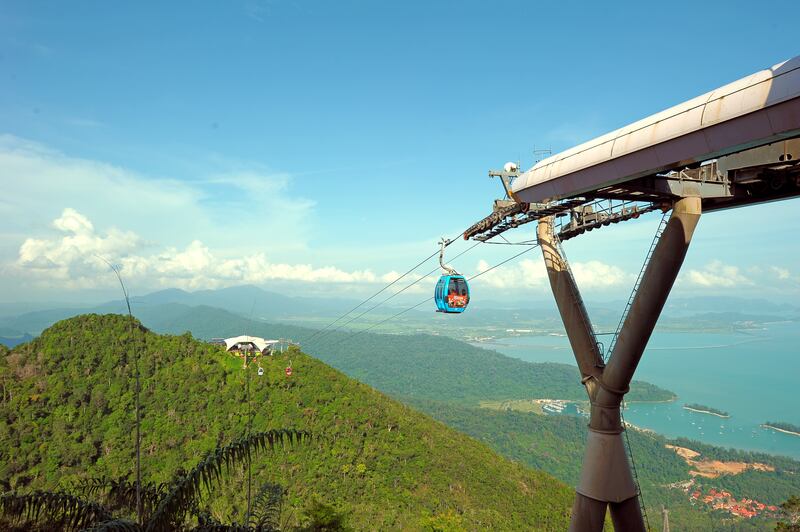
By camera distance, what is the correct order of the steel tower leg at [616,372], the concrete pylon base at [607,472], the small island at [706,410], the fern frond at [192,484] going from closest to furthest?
the fern frond at [192,484], the steel tower leg at [616,372], the concrete pylon base at [607,472], the small island at [706,410]

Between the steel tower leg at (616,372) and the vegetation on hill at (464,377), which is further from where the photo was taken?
the vegetation on hill at (464,377)

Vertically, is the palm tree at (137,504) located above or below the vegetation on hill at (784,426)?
above

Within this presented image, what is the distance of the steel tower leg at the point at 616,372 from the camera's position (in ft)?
18.5

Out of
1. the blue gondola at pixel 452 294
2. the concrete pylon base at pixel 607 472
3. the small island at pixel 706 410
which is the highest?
the blue gondola at pixel 452 294

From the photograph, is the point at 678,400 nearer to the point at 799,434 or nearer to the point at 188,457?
the point at 799,434

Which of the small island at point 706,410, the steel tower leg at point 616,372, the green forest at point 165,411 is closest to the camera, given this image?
the steel tower leg at point 616,372

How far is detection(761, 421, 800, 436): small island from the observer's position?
134 m

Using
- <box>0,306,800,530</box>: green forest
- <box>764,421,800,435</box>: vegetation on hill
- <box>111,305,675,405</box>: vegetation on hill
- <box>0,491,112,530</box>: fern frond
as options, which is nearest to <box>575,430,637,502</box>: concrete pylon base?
<box>0,491,112,530</box>: fern frond

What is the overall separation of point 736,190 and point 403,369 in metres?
183

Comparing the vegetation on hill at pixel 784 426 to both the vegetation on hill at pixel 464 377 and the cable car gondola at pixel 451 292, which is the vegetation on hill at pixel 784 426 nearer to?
the vegetation on hill at pixel 464 377

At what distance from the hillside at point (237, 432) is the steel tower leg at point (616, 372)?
2225cm

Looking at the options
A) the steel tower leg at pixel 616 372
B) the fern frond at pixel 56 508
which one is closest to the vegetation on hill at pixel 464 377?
the steel tower leg at pixel 616 372

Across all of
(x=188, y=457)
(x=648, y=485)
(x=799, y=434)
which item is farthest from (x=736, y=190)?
(x=799, y=434)

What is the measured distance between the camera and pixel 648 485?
82.1m
